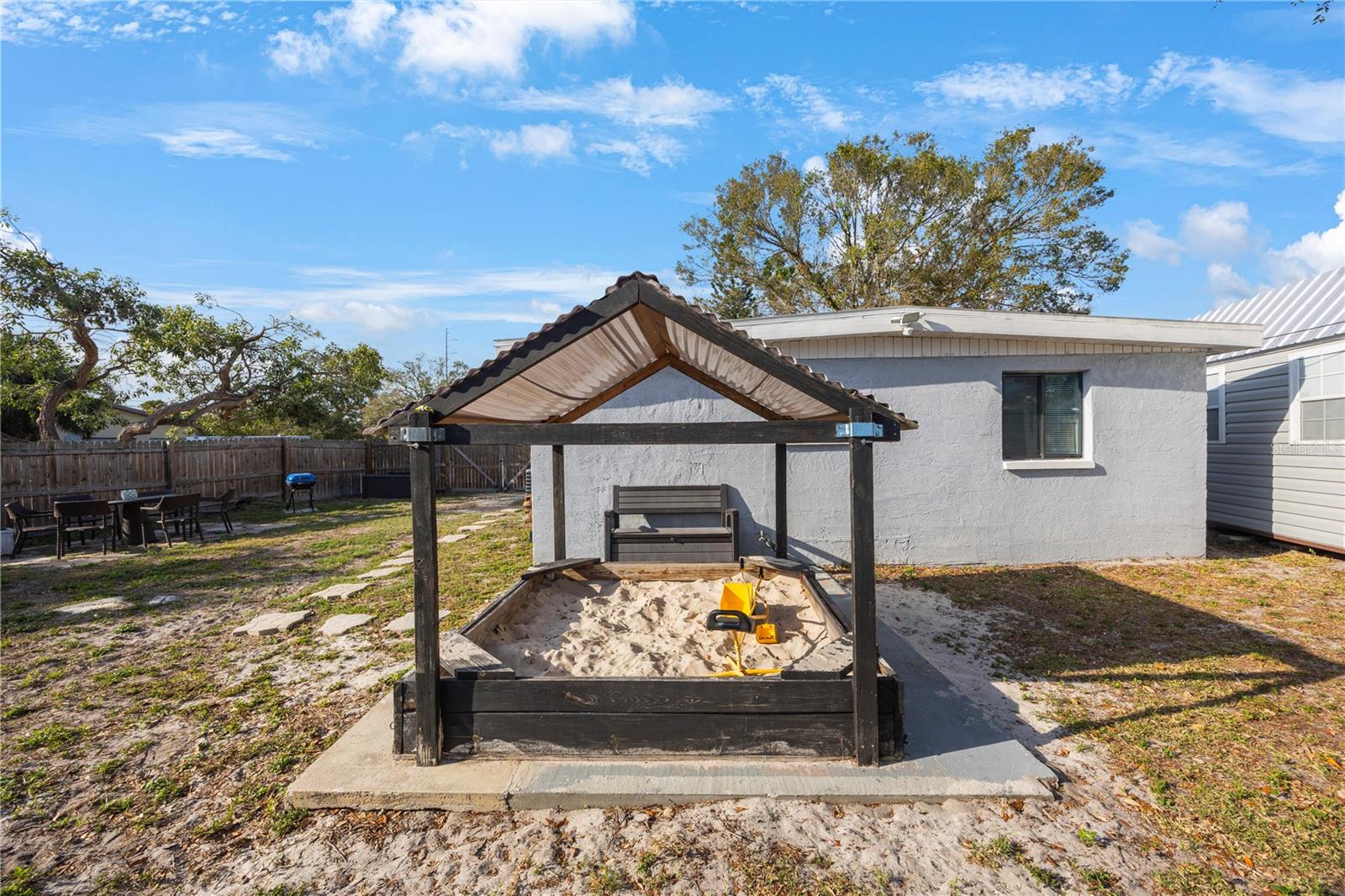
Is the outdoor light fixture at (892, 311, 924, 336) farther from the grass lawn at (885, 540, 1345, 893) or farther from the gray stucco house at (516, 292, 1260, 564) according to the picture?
the grass lawn at (885, 540, 1345, 893)

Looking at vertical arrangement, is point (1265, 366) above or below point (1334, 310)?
below

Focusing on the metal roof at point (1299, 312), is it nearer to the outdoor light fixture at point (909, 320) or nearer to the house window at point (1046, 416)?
the house window at point (1046, 416)

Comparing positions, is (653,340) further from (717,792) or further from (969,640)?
(969,640)

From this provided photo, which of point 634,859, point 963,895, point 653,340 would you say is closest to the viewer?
point 963,895

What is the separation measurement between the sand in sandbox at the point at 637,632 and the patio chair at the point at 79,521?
821 centimetres

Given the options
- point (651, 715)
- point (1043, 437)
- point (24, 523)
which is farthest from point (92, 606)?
point (1043, 437)

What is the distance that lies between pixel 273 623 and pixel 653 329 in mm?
4662

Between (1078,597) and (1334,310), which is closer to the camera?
(1078,597)

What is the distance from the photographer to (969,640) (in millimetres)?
5176

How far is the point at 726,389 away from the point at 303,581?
5.70 m

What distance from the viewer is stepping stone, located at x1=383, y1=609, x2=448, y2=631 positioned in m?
5.52

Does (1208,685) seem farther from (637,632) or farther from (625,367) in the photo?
(625,367)

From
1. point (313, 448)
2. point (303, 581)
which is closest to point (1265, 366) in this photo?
point (303, 581)

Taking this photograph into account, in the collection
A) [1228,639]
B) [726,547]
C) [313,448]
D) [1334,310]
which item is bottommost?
[1228,639]
